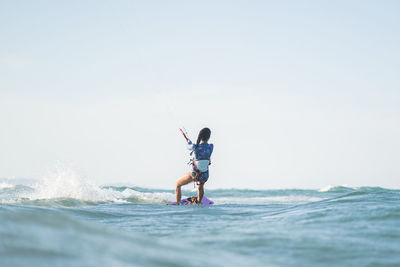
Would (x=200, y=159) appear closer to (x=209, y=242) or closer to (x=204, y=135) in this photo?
(x=204, y=135)

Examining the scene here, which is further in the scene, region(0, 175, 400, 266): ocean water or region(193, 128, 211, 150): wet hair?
region(193, 128, 211, 150): wet hair

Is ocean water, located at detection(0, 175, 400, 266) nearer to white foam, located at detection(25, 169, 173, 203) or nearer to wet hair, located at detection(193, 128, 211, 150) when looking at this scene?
wet hair, located at detection(193, 128, 211, 150)

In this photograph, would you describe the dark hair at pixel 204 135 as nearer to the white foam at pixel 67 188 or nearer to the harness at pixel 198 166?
the harness at pixel 198 166

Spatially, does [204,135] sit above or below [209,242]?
above

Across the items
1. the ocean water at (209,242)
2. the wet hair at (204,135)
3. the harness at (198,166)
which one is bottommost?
the ocean water at (209,242)

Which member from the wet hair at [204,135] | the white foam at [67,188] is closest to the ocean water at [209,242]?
the wet hair at [204,135]

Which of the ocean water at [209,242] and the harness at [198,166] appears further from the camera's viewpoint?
the harness at [198,166]

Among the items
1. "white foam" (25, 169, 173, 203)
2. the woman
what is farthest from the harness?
"white foam" (25, 169, 173, 203)

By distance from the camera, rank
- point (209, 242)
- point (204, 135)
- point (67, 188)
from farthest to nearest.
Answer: point (67, 188), point (204, 135), point (209, 242)

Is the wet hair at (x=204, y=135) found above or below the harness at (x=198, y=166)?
above

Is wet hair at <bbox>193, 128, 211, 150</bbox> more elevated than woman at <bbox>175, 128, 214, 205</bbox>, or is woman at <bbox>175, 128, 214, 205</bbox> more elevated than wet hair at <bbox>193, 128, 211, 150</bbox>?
wet hair at <bbox>193, 128, 211, 150</bbox>

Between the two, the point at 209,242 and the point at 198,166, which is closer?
the point at 209,242

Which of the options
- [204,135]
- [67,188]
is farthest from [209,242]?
[67,188]

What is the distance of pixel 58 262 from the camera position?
2900 mm
